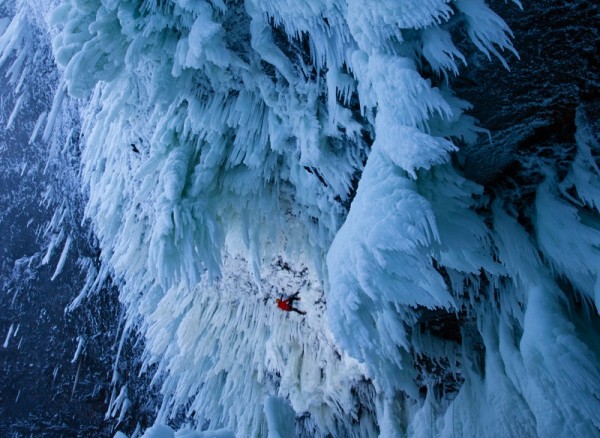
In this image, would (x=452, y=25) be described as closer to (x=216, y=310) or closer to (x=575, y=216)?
(x=575, y=216)

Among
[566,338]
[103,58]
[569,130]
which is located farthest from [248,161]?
[566,338]

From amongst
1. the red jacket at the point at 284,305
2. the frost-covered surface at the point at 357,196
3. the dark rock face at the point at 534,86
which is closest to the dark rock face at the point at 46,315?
the frost-covered surface at the point at 357,196

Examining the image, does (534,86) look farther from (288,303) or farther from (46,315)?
(46,315)

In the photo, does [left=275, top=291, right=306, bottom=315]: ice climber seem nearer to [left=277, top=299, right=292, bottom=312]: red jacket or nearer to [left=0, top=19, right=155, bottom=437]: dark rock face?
[left=277, top=299, right=292, bottom=312]: red jacket

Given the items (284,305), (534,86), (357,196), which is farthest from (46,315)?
(534,86)

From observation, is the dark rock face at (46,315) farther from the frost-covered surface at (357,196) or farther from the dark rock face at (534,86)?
the dark rock face at (534,86)

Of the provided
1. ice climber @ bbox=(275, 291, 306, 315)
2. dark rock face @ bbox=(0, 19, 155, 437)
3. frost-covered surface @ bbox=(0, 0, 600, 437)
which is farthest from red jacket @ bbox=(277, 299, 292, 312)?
dark rock face @ bbox=(0, 19, 155, 437)
